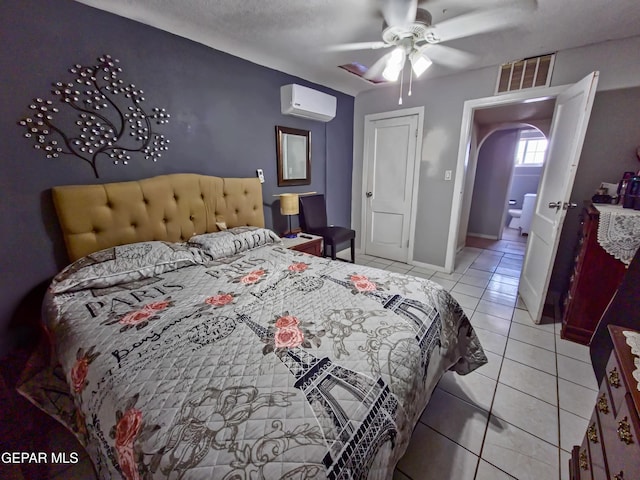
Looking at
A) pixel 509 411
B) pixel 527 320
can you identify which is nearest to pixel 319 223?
pixel 527 320

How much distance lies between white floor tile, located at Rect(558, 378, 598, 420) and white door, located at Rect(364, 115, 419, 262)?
2.17 meters

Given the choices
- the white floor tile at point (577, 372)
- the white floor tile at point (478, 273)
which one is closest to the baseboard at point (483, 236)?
the white floor tile at point (478, 273)

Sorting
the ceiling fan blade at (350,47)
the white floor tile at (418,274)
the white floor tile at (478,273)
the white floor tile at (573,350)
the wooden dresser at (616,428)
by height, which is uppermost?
the ceiling fan blade at (350,47)

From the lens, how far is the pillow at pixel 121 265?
139cm

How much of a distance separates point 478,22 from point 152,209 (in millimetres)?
2609

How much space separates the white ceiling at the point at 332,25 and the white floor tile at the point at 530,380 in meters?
2.30

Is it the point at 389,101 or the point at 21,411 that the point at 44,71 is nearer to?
the point at 21,411

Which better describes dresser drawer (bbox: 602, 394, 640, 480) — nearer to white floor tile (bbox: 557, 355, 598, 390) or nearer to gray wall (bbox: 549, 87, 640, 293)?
white floor tile (bbox: 557, 355, 598, 390)

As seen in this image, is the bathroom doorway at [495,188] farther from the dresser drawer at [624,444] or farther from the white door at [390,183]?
the dresser drawer at [624,444]

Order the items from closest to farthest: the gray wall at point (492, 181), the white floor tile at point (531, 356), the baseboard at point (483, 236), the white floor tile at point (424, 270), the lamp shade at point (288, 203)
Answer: the white floor tile at point (531, 356) → the lamp shade at point (288, 203) → the white floor tile at point (424, 270) → the gray wall at point (492, 181) → the baseboard at point (483, 236)

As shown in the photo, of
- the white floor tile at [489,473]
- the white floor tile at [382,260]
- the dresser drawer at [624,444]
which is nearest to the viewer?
the dresser drawer at [624,444]

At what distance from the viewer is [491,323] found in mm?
2266

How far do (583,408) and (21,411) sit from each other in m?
2.91

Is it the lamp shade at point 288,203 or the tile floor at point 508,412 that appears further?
the lamp shade at point 288,203
